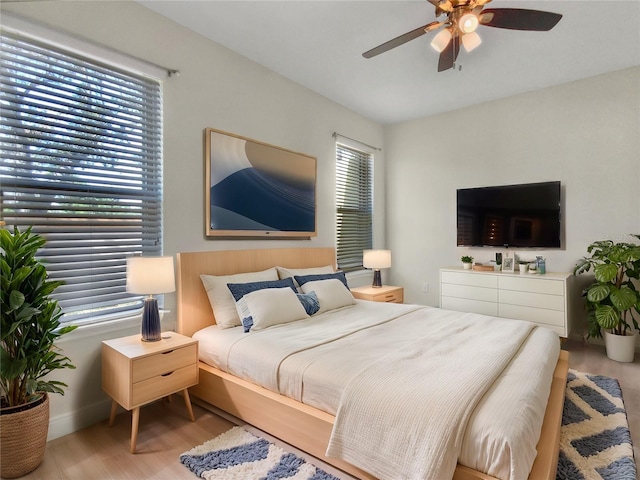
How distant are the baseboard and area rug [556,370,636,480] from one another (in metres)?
2.63

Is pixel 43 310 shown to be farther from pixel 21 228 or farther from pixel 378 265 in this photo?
pixel 378 265

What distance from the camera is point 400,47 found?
302cm

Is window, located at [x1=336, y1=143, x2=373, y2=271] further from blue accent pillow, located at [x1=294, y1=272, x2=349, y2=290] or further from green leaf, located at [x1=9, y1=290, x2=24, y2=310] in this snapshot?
green leaf, located at [x1=9, y1=290, x2=24, y2=310]

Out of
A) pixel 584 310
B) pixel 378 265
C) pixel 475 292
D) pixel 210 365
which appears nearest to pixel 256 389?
pixel 210 365

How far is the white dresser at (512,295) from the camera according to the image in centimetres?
345

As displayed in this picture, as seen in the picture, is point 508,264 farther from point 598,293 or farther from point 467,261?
point 598,293

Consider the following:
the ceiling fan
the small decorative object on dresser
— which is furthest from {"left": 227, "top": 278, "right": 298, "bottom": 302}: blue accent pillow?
the small decorative object on dresser

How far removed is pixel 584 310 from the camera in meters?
3.77

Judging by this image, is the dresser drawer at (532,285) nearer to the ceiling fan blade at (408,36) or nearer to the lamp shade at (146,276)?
the ceiling fan blade at (408,36)

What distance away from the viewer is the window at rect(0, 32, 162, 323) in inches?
77.2

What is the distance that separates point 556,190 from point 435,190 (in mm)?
1384

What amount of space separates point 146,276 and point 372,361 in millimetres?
1435

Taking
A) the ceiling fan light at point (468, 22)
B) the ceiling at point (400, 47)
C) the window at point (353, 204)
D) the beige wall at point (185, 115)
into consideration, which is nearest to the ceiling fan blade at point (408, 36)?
the ceiling fan light at point (468, 22)

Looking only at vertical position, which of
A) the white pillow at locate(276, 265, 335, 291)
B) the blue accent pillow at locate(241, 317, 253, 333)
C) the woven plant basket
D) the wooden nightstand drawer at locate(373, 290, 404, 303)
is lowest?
the woven plant basket
